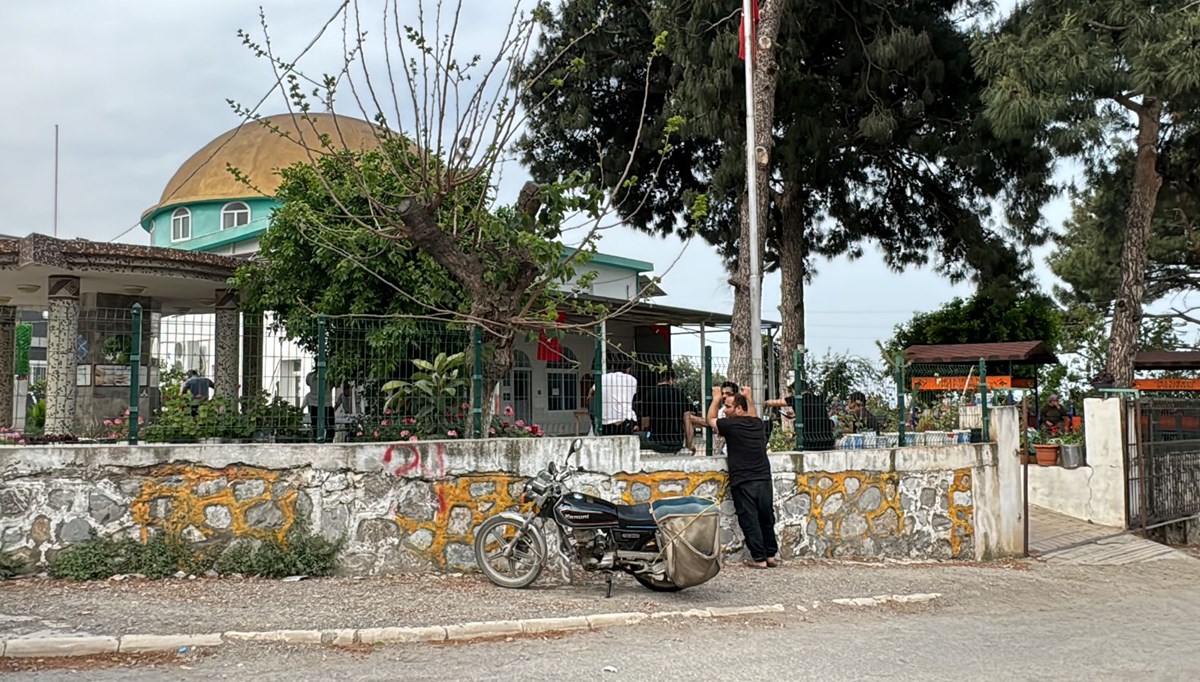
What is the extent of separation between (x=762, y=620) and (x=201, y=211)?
25857mm

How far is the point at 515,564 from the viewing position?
8828 mm

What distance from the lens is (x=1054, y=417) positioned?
1908 cm

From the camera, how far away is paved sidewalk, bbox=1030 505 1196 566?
12.7 m

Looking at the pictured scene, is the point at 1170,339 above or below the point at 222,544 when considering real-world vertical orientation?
above

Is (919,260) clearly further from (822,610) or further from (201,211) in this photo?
(201,211)

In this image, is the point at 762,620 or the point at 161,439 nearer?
the point at 762,620

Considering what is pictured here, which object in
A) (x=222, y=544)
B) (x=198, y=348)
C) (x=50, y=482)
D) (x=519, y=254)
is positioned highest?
(x=519, y=254)

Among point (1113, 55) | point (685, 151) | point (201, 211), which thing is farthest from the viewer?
point (201, 211)

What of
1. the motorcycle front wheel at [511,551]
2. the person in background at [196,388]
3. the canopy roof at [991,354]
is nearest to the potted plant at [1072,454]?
the canopy roof at [991,354]

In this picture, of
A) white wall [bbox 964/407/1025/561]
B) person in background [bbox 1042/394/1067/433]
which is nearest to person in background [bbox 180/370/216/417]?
white wall [bbox 964/407/1025/561]

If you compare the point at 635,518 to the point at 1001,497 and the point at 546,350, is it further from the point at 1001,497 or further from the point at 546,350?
the point at 1001,497

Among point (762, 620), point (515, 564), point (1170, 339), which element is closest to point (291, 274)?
point (515, 564)

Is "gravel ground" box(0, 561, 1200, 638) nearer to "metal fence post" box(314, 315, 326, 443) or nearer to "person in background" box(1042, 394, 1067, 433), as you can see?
"metal fence post" box(314, 315, 326, 443)

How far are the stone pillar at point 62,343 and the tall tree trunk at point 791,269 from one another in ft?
43.9
